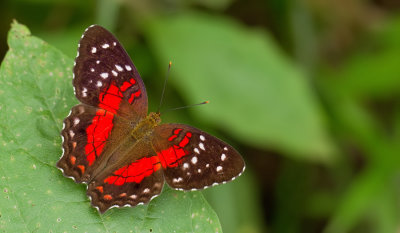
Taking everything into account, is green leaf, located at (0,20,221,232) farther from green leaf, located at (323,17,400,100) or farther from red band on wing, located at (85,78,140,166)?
green leaf, located at (323,17,400,100)

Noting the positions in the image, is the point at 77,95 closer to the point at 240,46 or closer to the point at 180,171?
the point at 180,171

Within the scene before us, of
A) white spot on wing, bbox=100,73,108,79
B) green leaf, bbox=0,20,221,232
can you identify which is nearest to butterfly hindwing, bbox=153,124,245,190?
green leaf, bbox=0,20,221,232

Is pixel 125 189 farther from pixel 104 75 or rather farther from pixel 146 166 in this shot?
pixel 104 75

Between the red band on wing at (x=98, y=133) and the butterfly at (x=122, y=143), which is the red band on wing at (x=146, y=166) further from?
the red band on wing at (x=98, y=133)

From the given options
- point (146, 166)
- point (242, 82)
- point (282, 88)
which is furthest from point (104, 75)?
point (282, 88)

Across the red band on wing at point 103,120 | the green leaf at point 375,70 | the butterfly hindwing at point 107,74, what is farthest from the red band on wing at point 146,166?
the green leaf at point 375,70
